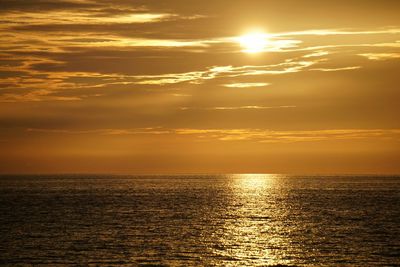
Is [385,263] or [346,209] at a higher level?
[346,209]

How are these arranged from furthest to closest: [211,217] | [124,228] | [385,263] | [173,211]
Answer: [173,211], [211,217], [124,228], [385,263]

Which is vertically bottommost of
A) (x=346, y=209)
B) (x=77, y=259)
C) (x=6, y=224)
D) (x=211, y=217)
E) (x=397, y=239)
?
(x=77, y=259)

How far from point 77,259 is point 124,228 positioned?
92.4ft

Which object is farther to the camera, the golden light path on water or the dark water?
the golden light path on water

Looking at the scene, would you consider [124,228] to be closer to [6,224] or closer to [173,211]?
[6,224]

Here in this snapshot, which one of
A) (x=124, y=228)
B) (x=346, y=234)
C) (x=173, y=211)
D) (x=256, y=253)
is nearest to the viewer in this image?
(x=256, y=253)

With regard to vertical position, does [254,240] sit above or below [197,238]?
below

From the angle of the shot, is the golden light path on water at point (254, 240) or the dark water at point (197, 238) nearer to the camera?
the dark water at point (197, 238)

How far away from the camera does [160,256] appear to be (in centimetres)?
6359

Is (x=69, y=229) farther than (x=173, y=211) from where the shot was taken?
No

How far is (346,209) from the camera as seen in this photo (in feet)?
428

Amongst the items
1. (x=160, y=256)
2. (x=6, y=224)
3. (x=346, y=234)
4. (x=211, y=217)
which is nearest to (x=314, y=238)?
(x=346, y=234)

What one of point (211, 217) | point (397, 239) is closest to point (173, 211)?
point (211, 217)

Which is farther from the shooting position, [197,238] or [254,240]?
[197,238]
